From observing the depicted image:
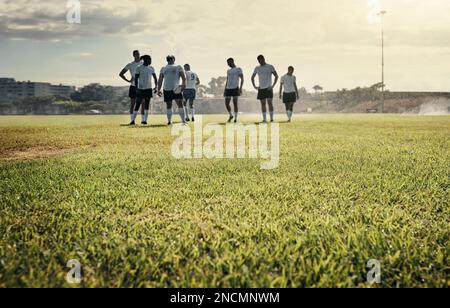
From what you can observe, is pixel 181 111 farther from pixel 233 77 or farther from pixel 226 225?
pixel 226 225

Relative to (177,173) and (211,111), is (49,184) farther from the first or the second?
(211,111)

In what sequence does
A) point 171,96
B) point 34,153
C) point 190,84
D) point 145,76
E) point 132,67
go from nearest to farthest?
point 34,153 < point 171,96 < point 145,76 < point 132,67 < point 190,84

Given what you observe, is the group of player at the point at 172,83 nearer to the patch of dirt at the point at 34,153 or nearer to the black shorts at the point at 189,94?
the black shorts at the point at 189,94

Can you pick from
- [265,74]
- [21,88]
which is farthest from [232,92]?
[21,88]

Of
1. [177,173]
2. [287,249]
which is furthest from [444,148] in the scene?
[287,249]

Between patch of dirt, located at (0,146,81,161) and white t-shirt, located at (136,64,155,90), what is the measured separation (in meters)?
6.39

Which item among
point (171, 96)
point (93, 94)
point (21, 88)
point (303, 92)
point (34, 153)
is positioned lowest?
point (34, 153)

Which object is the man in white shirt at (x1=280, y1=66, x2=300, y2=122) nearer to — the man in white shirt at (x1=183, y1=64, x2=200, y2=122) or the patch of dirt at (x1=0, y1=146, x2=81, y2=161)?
the man in white shirt at (x1=183, y1=64, x2=200, y2=122)

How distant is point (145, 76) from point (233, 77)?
12.1ft

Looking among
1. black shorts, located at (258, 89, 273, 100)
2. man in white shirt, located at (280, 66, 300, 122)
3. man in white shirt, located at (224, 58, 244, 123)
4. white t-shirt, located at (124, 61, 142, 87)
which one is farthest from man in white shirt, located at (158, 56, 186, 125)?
man in white shirt, located at (280, 66, 300, 122)

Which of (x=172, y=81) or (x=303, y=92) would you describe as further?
(x=303, y=92)

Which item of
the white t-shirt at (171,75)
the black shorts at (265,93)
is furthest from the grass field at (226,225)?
the black shorts at (265,93)

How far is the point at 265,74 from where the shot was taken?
582 inches

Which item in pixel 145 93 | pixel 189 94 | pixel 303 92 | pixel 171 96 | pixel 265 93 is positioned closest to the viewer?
pixel 171 96
